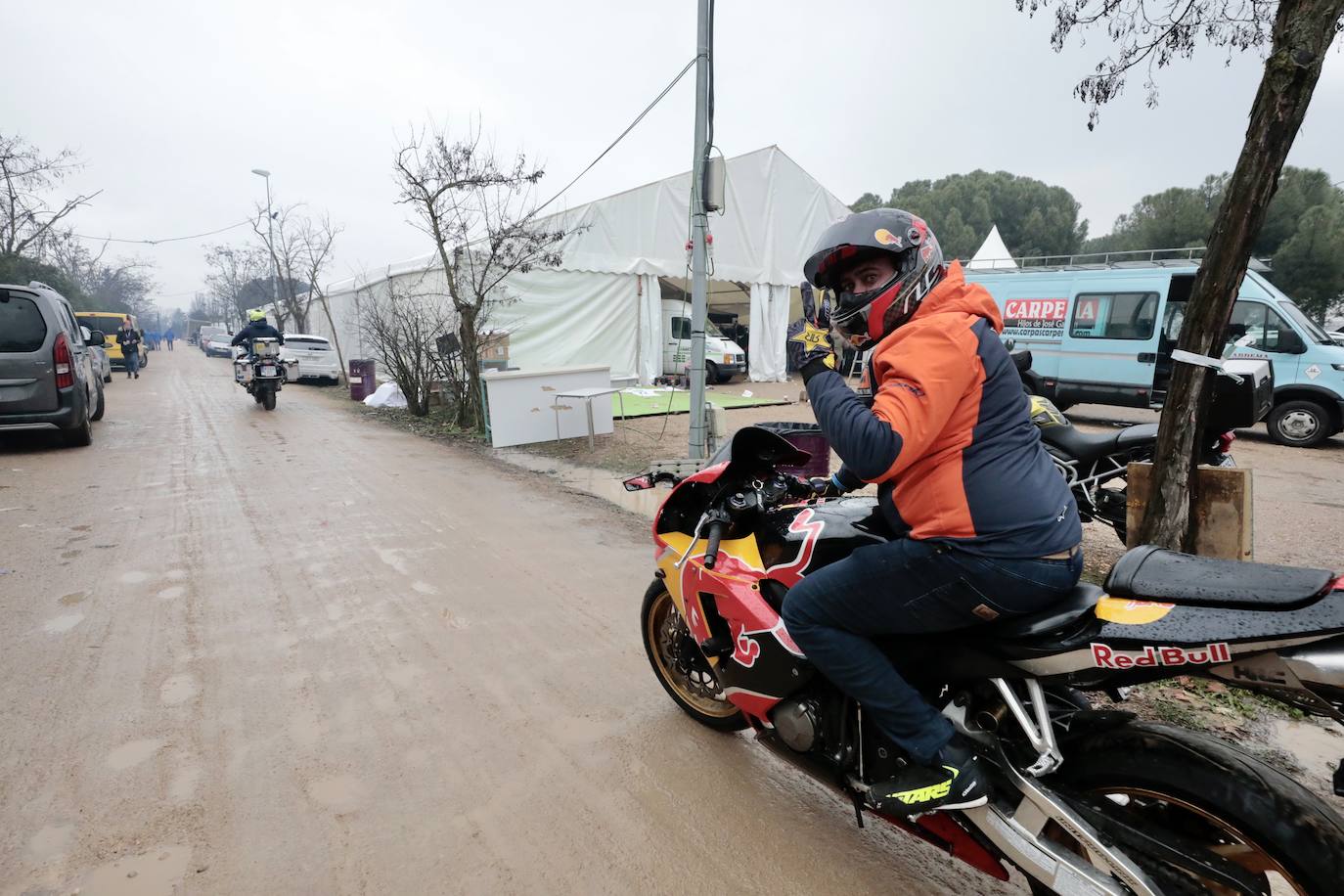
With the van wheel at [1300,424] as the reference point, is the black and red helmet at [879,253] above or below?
above

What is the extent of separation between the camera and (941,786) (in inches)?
73.6

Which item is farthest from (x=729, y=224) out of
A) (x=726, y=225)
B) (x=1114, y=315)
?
(x=1114, y=315)

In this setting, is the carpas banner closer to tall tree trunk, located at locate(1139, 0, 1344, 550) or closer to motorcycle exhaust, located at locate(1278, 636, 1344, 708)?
tall tree trunk, located at locate(1139, 0, 1344, 550)

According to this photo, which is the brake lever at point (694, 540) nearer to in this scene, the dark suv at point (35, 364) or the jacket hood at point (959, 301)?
the jacket hood at point (959, 301)

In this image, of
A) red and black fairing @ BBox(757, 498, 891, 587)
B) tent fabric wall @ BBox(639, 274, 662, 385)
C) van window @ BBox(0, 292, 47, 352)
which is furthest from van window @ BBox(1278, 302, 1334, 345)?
van window @ BBox(0, 292, 47, 352)

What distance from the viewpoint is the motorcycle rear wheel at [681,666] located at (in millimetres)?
2992

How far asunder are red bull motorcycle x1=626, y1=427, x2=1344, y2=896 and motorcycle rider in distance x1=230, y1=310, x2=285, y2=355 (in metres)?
14.2

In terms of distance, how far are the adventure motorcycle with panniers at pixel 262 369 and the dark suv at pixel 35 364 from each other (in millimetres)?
4710

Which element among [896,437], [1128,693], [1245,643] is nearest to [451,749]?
[896,437]

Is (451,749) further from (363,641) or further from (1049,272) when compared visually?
(1049,272)

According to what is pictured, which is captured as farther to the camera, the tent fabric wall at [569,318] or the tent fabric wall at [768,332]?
the tent fabric wall at [768,332]

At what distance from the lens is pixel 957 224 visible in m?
38.1

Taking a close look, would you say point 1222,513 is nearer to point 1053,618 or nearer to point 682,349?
point 1053,618

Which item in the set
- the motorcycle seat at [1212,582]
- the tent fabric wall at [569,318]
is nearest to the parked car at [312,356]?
the tent fabric wall at [569,318]
